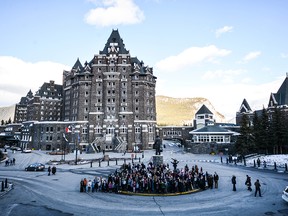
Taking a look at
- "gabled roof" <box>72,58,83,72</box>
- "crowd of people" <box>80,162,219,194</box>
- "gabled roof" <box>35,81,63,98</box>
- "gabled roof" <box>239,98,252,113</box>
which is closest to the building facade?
"gabled roof" <box>35,81,63,98</box>

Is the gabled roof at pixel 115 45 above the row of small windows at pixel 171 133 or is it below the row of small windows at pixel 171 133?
above

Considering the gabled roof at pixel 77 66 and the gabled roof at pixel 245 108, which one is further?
the gabled roof at pixel 245 108

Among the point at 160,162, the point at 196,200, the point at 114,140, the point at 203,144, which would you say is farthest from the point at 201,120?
the point at 196,200

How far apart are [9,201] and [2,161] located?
119 ft

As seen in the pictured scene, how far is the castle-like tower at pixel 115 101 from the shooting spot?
73.8m

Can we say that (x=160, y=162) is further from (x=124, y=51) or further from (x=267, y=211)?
(x=124, y=51)

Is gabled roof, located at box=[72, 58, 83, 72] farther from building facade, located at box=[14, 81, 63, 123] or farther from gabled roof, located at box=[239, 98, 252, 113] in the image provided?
gabled roof, located at box=[239, 98, 252, 113]

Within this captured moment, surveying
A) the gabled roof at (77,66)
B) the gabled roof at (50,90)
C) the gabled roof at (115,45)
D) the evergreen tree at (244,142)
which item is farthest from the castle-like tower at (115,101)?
the evergreen tree at (244,142)

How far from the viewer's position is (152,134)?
77.4 meters

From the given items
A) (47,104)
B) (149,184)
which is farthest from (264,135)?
(47,104)

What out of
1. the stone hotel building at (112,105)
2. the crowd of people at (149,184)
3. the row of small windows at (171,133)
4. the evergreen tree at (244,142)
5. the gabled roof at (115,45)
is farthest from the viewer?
the row of small windows at (171,133)

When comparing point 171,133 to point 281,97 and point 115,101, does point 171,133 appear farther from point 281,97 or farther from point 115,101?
point 281,97

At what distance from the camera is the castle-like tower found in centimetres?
7375

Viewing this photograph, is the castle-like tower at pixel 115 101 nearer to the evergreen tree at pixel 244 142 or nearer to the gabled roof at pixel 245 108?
the evergreen tree at pixel 244 142
